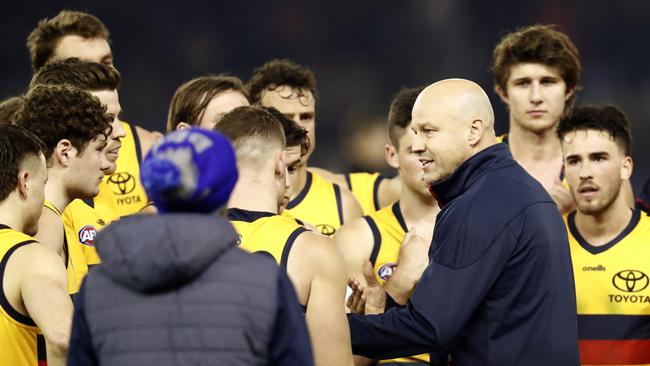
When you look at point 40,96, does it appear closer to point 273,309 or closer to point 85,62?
point 85,62

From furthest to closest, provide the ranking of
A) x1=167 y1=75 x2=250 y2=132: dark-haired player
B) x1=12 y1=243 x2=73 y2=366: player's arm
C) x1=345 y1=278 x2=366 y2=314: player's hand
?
1. x1=167 y1=75 x2=250 y2=132: dark-haired player
2. x1=345 y1=278 x2=366 y2=314: player's hand
3. x1=12 y1=243 x2=73 y2=366: player's arm

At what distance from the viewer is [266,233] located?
11.8 ft

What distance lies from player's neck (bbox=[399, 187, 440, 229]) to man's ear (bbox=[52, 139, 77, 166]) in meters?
1.87

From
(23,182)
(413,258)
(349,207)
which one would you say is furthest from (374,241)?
(23,182)

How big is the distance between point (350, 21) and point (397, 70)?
0.70m

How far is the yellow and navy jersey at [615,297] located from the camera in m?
4.98

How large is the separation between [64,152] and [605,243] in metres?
2.69

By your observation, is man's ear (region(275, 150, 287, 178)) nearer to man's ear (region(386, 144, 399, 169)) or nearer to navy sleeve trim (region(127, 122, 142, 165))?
man's ear (region(386, 144, 399, 169))

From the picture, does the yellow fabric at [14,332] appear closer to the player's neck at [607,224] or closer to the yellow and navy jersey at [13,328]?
the yellow and navy jersey at [13,328]

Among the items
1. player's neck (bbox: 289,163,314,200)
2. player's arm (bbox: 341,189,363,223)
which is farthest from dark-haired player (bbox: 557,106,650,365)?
player's neck (bbox: 289,163,314,200)

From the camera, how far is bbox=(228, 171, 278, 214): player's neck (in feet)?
12.0

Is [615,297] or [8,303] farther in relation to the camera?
[615,297]

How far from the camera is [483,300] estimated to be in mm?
3656

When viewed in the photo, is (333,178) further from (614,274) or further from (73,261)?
(73,261)
